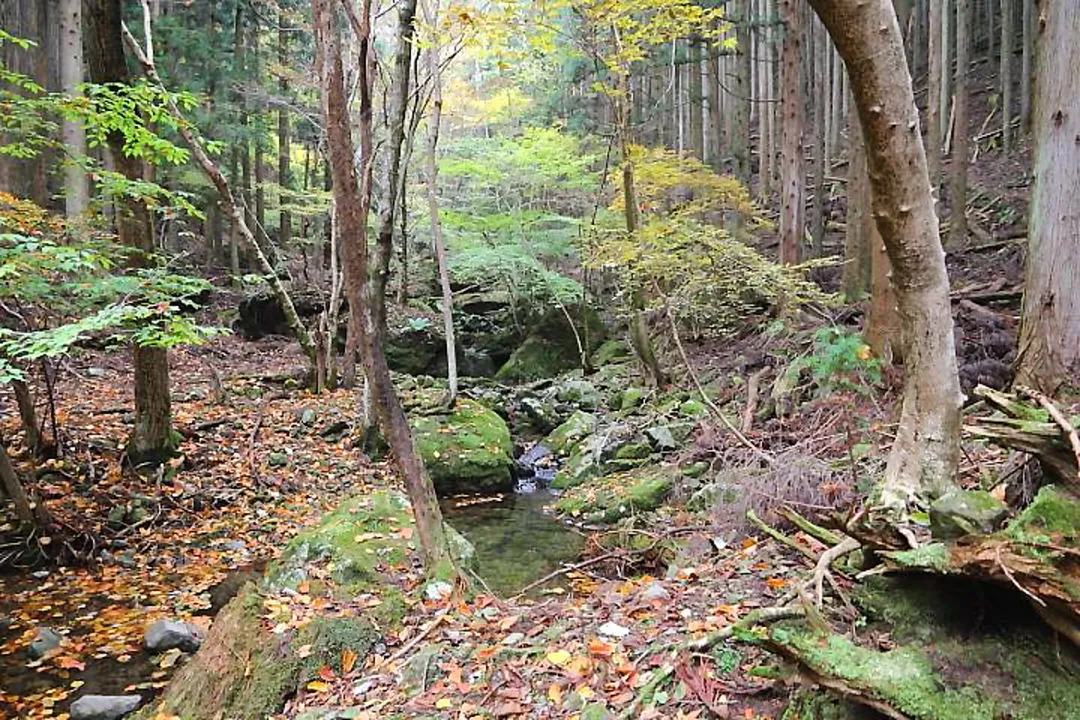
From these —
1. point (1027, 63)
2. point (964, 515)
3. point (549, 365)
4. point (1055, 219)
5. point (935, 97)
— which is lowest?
point (549, 365)

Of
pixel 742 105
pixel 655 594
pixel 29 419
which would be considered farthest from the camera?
pixel 742 105

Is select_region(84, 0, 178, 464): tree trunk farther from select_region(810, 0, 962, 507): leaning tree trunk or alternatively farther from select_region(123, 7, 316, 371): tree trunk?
select_region(810, 0, 962, 507): leaning tree trunk

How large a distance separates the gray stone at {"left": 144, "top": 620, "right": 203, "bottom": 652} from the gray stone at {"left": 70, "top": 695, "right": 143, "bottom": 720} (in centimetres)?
67

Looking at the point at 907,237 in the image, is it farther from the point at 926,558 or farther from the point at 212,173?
the point at 212,173

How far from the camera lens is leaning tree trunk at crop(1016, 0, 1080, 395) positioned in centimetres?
470

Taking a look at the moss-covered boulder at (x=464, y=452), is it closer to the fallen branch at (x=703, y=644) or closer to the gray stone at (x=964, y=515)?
the fallen branch at (x=703, y=644)

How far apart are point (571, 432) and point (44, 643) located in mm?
8081

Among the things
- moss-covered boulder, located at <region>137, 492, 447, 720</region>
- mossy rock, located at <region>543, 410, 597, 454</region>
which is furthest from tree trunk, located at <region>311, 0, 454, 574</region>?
mossy rock, located at <region>543, 410, 597, 454</region>

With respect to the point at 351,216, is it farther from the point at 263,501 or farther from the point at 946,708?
the point at 263,501

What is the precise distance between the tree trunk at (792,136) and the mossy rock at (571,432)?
13.6 ft

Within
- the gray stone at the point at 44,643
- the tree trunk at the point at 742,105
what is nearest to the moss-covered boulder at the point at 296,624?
the gray stone at the point at 44,643

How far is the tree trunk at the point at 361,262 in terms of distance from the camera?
14.9ft

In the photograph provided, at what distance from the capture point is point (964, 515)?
232cm

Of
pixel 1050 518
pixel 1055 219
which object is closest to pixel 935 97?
pixel 1055 219
